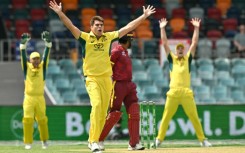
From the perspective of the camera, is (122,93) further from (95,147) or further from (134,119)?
(95,147)

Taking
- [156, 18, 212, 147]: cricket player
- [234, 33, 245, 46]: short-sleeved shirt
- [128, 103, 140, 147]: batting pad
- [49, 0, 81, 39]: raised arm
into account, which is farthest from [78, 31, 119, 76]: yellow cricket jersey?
[234, 33, 245, 46]: short-sleeved shirt

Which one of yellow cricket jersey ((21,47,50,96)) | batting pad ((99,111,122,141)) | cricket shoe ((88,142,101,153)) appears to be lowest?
cricket shoe ((88,142,101,153))

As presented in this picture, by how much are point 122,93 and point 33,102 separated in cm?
344

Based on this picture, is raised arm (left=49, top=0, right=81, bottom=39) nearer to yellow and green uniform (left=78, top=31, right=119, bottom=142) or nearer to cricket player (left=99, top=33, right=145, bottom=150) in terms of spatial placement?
yellow and green uniform (left=78, top=31, right=119, bottom=142)

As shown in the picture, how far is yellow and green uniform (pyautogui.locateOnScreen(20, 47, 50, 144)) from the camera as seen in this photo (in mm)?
21531

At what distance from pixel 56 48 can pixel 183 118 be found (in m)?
5.36

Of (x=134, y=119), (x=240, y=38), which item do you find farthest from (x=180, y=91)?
(x=240, y=38)

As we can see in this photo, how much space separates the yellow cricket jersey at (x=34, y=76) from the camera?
71.2ft

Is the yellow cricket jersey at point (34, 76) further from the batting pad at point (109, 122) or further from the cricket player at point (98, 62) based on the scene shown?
the cricket player at point (98, 62)

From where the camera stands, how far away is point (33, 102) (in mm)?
21547

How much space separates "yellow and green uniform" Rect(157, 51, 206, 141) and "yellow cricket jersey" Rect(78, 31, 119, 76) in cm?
422

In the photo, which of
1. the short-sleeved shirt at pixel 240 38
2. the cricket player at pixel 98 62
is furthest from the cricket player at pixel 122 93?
the short-sleeved shirt at pixel 240 38

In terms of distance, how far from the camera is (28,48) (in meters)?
28.7

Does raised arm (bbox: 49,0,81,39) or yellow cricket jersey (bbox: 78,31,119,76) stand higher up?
raised arm (bbox: 49,0,81,39)
